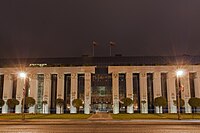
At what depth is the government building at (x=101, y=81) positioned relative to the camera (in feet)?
283

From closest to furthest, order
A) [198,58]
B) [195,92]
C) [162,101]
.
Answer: [162,101]
[195,92]
[198,58]

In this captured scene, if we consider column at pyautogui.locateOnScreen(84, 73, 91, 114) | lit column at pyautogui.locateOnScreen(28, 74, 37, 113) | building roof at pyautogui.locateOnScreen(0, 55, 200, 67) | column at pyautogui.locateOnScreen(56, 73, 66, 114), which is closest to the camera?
column at pyautogui.locateOnScreen(84, 73, 91, 114)

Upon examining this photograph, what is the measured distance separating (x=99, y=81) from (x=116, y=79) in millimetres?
7443

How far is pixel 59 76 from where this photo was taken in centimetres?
8944

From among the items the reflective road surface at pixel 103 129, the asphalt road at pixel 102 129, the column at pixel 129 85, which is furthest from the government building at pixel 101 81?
the reflective road surface at pixel 103 129

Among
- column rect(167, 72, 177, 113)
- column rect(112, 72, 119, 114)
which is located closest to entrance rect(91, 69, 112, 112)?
column rect(112, 72, 119, 114)

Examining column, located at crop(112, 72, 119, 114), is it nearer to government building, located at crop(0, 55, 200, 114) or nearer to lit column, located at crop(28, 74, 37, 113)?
government building, located at crop(0, 55, 200, 114)

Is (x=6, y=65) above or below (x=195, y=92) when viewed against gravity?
above

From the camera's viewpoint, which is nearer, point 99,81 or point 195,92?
point 195,92

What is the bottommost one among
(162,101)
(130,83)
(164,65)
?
(162,101)

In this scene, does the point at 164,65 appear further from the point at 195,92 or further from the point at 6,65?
the point at 6,65

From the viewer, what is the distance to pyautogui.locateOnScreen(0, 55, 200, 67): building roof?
92562mm

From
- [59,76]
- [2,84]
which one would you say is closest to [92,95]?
[59,76]

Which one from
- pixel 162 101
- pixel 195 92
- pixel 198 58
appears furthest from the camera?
pixel 198 58
